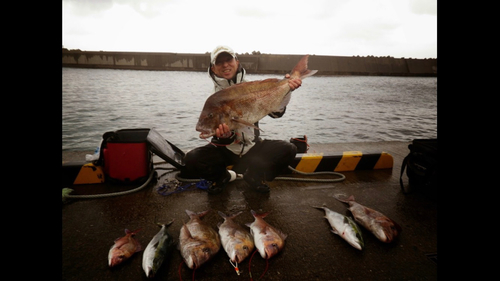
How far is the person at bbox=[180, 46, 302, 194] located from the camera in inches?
159

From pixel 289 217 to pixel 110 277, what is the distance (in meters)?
2.21

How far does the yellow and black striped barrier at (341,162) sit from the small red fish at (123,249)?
320 cm

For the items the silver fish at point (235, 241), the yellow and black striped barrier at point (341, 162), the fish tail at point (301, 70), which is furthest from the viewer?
the yellow and black striped barrier at point (341, 162)

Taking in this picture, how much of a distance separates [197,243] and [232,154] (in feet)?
6.19

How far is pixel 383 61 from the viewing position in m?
72.4

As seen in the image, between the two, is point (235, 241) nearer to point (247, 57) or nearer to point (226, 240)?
point (226, 240)

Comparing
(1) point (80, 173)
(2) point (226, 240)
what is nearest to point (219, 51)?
(2) point (226, 240)

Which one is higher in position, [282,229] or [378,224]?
[378,224]

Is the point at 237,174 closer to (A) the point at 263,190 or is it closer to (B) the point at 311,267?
(A) the point at 263,190

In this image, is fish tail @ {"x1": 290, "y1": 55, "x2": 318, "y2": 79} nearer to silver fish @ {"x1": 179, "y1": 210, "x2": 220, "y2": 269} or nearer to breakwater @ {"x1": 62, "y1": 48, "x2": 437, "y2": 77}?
silver fish @ {"x1": 179, "y1": 210, "x2": 220, "y2": 269}

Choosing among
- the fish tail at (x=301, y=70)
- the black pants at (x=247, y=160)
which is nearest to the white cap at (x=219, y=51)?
the fish tail at (x=301, y=70)

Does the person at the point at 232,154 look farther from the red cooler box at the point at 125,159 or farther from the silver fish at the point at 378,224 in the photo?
the silver fish at the point at 378,224

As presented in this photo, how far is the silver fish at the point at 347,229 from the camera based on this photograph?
286 centimetres

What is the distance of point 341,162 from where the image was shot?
17.4 ft
